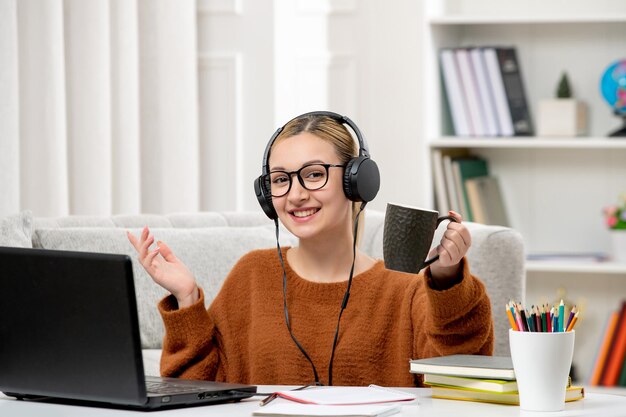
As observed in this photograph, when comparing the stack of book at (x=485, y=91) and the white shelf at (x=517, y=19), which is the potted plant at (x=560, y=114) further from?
the white shelf at (x=517, y=19)

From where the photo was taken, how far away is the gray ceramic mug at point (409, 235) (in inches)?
49.3

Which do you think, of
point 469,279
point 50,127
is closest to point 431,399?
point 469,279

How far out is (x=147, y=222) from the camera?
2395 mm

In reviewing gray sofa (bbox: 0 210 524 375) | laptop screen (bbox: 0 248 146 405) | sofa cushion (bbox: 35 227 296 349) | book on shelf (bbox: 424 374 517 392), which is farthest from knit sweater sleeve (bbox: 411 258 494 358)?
sofa cushion (bbox: 35 227 296 349)

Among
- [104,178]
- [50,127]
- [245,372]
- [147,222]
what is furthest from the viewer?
[104,178]

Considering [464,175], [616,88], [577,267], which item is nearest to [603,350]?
[577,267]

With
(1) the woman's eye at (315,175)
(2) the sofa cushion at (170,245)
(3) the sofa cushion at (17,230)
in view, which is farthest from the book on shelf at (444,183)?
(1) the woman's eye at (315,175)

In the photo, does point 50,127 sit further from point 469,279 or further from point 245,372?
point 469,279

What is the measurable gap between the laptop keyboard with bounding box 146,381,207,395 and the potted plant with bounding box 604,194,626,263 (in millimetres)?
2291

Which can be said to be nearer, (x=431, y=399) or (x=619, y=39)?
(x=431, y=399)

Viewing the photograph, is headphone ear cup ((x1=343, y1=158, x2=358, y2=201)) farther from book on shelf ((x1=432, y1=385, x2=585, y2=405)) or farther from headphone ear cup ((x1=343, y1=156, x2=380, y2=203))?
book on shelf ((x1=432, y1=385, x2=585, y2=405))

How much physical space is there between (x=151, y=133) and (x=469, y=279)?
2.00 metres

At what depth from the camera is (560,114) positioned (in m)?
3.37

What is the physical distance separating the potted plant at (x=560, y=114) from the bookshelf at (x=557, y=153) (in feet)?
0.28
